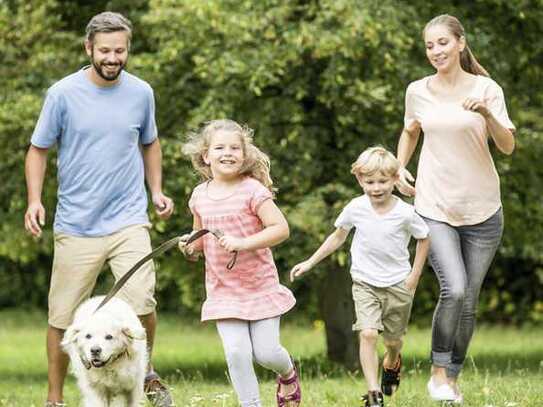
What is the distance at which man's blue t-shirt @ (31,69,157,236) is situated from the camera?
7.62 m

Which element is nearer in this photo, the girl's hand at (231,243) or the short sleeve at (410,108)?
the girl's hand at (231,243)

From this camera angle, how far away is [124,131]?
7652mm

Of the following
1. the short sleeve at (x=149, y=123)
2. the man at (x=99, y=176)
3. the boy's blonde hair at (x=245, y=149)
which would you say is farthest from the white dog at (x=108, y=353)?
the short sleeve at (x=149, y=123)

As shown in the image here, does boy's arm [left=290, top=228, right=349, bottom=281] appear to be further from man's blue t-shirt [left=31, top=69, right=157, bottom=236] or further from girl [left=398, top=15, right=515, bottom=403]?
man's blue t-shirt [left=31, top=69, right=157, bottom=236]

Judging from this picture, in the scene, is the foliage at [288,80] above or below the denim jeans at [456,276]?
above

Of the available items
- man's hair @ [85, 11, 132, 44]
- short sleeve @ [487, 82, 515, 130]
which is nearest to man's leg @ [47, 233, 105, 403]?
man's hair @ [85, 11, 132, 44]

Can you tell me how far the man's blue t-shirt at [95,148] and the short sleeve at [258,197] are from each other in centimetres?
115

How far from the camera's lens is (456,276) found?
754 cm

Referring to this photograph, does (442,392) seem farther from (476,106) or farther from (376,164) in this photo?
(476,106)

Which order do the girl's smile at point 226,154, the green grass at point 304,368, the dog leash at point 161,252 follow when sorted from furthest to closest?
the green grass at point 304,368
the girl's smile at point 226,154
the dog leash at point 161,252

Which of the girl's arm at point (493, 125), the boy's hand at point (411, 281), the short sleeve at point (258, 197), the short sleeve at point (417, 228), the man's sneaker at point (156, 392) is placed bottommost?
the man's sneaker at point (156, 392)

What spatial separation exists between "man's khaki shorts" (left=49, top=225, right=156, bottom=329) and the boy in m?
1.07

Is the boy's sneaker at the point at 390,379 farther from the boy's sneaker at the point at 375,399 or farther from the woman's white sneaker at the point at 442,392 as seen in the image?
the boy's sneaker at the point at 375,399

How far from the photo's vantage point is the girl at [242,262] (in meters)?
6.79
